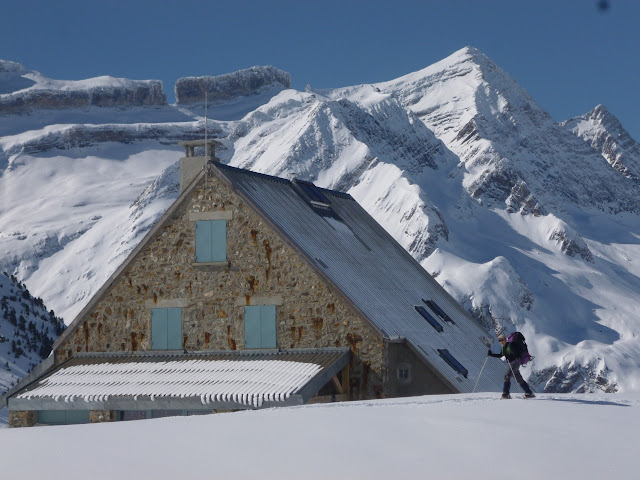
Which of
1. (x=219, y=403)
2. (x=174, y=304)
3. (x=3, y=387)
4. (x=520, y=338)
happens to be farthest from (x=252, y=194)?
(x=3, y=387)

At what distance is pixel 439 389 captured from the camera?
3209cm

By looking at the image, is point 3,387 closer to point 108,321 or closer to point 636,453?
point 108,321

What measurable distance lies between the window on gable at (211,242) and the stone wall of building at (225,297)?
153 millimetres

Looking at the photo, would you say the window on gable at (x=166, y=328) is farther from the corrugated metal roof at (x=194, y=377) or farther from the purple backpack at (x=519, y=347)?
the purple backpack at (x=519, y=347)

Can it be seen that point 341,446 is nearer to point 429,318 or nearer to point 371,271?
point 371,271

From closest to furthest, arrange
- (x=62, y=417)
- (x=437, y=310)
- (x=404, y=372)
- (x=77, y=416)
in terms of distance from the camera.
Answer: (x=404, y=372) < (x=77, y=416) < (x=62, y=417) < (x=437, y=310)

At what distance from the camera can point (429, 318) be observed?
36938 mm

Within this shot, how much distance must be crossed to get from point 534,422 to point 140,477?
6989 millimetres

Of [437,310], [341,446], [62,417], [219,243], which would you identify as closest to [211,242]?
[219,243]

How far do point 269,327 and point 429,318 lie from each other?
18.9 feet

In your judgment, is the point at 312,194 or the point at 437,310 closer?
the point at 437,310

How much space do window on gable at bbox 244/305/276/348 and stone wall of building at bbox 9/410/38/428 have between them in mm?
5595

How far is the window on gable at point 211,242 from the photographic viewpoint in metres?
33.8

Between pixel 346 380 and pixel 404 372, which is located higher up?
pixel 404 372
